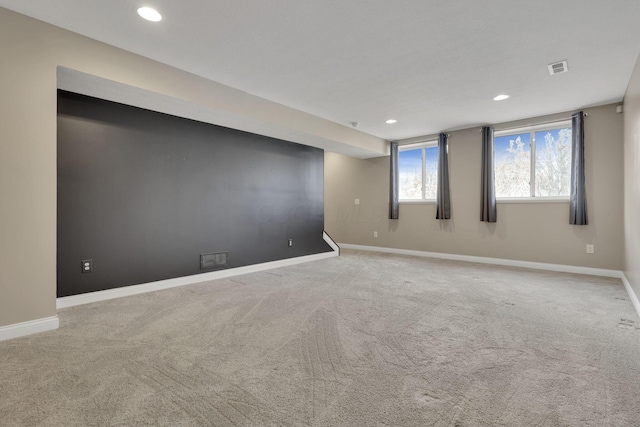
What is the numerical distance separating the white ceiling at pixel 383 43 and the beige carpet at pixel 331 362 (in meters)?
2.48

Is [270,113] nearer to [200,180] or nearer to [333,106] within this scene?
[333,106]

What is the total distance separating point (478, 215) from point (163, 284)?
5.32m

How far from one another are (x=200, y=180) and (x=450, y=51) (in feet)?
11.0

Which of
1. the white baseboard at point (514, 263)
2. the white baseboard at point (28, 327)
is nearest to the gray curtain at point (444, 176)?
the white baseboard at point (514, 263)

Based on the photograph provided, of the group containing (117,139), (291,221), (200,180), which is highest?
(117,139)

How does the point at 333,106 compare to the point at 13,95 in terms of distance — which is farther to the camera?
the point at 333,106

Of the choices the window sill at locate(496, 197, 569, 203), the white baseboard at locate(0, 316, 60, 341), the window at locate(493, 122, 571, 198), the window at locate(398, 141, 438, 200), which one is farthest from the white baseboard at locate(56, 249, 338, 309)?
the window at locate(493, 122, 571, 198)

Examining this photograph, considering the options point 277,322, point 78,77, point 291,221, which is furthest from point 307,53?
point 291,221

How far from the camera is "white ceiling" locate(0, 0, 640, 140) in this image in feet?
7.41

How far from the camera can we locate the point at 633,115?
3.21m

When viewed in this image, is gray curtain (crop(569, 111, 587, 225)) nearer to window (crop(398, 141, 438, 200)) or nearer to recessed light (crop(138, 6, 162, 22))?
window (crop(398, 141, 438, 200))

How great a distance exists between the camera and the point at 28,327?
7.60 feet

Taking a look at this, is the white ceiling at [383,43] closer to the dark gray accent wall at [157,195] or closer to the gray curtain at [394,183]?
the dark gray accent wall at [157,195]

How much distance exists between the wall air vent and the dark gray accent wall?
73mm
